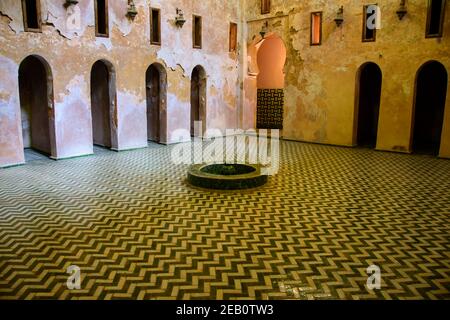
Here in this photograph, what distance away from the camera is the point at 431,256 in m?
5.66

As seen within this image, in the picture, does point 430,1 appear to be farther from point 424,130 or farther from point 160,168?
point 160,168

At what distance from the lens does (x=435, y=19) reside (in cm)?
1250

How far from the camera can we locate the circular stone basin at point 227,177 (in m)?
8.99

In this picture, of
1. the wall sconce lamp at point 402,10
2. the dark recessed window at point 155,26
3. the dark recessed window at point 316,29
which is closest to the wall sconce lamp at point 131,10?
the dark recessed window at point 155,26

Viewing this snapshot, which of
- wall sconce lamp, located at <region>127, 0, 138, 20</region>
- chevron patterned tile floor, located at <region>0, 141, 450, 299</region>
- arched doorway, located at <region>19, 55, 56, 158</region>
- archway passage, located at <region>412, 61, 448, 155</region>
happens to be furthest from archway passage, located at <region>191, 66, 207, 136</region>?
archway passage, located at <region>412, 61, 448, 155</region>

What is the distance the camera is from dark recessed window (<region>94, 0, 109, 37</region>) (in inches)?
504

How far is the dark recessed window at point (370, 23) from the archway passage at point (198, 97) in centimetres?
669

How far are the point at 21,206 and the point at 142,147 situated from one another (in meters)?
7.13

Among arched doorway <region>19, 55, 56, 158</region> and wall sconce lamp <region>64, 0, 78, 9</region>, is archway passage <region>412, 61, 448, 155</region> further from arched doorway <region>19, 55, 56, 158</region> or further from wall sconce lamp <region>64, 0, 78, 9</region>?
arched doorway <region>19, 55, 56, 158</region>

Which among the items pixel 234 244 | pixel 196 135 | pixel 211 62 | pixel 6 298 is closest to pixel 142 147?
pixel 196 135

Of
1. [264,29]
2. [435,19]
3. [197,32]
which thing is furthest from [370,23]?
[197,32]

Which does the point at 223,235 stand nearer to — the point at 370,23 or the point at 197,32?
the point at 370,23

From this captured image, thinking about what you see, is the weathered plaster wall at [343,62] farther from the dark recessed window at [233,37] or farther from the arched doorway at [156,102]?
the arched doorway at [156,102]

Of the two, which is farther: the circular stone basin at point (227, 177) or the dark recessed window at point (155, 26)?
the dark recessed window at point (155, 26)
